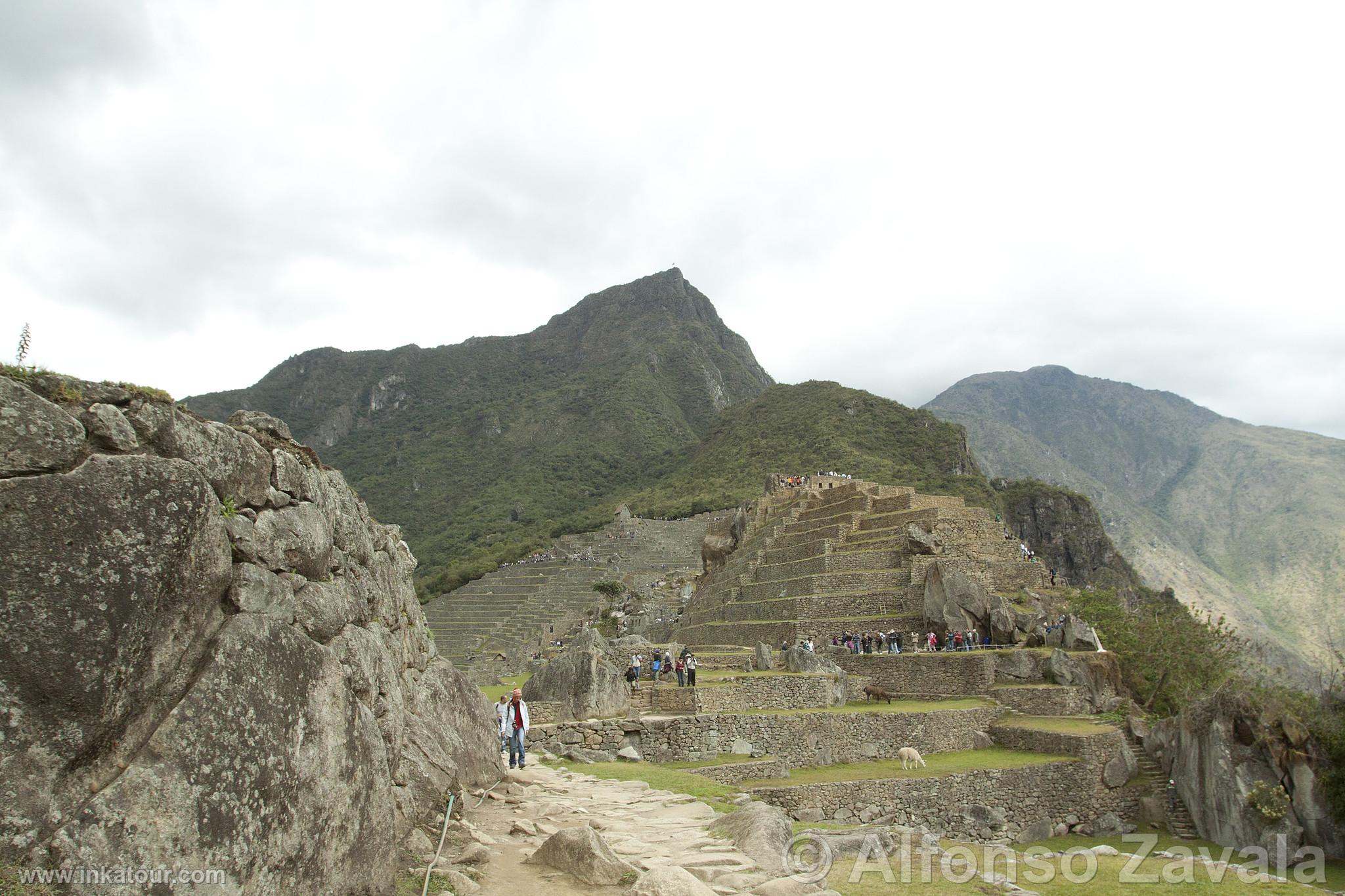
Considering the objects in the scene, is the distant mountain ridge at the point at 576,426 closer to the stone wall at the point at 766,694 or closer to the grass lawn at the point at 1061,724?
the grass lawn at the point at 1061,724

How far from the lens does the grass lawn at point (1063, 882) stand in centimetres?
754

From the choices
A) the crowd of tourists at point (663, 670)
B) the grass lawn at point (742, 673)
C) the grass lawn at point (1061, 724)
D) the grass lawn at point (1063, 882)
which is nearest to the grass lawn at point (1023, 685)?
the grass lawn at point (1061, 724)

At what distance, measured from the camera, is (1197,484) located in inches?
5251

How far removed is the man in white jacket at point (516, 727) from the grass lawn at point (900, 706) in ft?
20.3

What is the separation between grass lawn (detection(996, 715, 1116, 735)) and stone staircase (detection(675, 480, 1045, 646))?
534cm

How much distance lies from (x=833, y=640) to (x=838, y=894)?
20.0 m

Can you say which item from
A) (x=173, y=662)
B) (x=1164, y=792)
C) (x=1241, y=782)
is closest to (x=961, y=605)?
(x=1164, y=792)

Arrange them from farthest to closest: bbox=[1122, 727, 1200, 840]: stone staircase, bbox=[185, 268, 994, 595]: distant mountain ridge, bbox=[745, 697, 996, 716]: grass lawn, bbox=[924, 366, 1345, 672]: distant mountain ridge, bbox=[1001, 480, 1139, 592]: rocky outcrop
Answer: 1. bbox=[924, 366, 1345, 672]: distant mountain ridge
2. bbox=[185, 268, 994, 595]: distant mountain ridge
3. bbox=[1001, 480, 1139, 592]: rocky outcrop
4. bbox=[745, 697, 996, 716]: grass lawn
5. bbox=[1122, 727, 1200, 840]: stone staircase

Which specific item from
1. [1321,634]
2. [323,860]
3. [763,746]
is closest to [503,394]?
[1321,634]

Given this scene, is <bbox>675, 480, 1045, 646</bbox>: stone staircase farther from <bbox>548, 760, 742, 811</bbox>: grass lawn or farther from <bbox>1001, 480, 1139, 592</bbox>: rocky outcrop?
<bbox>1001, 480, 1139, 592</bbox>: rocky outcrop

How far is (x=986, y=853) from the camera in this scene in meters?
10.5

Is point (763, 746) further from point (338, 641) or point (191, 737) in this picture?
point (191, 737)

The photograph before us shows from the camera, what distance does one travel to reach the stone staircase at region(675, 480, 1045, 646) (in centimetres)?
2653

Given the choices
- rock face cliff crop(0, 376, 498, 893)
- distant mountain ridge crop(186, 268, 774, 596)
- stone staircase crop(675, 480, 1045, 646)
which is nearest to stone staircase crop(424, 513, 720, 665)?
distant mountain ridge crop(186, 268, 774, 596)
